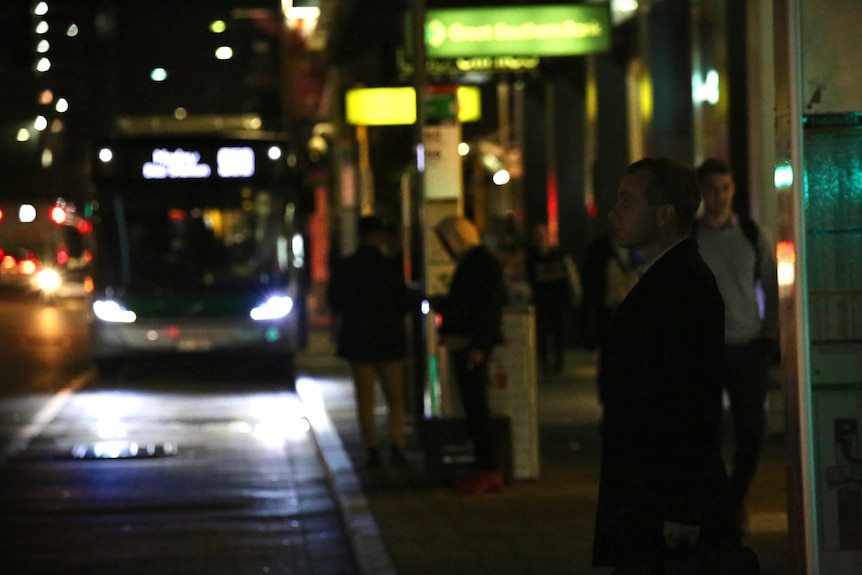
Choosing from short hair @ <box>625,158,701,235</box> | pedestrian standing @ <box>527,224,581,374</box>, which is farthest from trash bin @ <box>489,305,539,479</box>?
pedestrian standing @ <box>527,224,581,374</box>

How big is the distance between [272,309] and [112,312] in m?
2.06

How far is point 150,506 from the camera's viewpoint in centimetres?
1144

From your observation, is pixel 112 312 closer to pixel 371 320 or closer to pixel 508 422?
pixel 371 320

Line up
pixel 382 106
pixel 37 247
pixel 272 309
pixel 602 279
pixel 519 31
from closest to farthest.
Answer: pixel 602 279 < pixel 382 106 < pixel 519 31 < pixel 272 309 < pixel 37 247

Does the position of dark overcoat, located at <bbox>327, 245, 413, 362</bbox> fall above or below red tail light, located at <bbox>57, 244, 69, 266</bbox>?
above

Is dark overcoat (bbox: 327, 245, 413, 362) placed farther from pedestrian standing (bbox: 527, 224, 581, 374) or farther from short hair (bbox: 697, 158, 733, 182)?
pedestrian standing (bbox: 527, 224, 581, 374)

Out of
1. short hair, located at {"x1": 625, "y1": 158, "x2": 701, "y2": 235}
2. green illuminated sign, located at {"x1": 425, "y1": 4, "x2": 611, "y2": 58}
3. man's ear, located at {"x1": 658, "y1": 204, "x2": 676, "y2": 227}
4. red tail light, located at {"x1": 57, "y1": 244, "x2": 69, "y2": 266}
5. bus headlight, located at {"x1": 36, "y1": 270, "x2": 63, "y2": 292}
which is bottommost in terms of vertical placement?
bus headlight, located at {"x1": 36, "y1": 270, "x2": 63, "y2": 292}

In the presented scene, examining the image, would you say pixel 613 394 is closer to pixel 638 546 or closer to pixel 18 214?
pixel 638 546

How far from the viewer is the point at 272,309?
22.8 m

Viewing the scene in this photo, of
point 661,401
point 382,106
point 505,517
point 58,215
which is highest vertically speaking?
point 382,106

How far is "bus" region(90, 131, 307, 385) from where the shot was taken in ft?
73.9

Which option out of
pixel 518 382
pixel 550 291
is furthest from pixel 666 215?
pixel 550 291

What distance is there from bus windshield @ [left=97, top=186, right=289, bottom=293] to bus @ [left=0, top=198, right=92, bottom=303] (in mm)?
34598

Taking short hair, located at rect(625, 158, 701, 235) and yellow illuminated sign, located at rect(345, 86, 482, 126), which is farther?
yellow illuminated sign, located at rect(345, 86, 482, 126)
